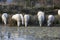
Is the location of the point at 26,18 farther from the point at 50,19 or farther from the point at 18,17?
the point at 50,19

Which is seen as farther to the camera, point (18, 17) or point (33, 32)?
point (18, 17)

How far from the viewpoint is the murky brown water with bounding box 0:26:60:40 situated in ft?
23.5

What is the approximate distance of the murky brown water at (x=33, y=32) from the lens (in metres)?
7.17

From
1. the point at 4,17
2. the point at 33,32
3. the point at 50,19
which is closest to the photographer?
the point at 33,32

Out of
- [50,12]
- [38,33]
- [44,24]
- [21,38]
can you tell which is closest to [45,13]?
[50,12]

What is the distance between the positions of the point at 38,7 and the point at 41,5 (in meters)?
0.22

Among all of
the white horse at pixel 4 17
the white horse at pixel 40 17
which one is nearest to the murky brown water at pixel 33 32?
the white horse at pixel 40 17

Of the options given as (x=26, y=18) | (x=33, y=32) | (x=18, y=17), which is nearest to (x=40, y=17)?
(x=26, y=18)

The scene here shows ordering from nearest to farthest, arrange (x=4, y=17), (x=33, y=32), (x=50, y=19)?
(x=33, y=32), (x=50, y=19), (x=4, y=17)

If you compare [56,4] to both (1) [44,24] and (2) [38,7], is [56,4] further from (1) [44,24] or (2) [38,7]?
(1) [44,24]

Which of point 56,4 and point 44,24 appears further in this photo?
point 56,4

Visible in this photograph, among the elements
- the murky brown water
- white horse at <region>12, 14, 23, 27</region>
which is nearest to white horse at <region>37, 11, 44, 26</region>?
the murky brown water

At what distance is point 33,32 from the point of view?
766 centimetres

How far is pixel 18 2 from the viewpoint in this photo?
9.96 meters
